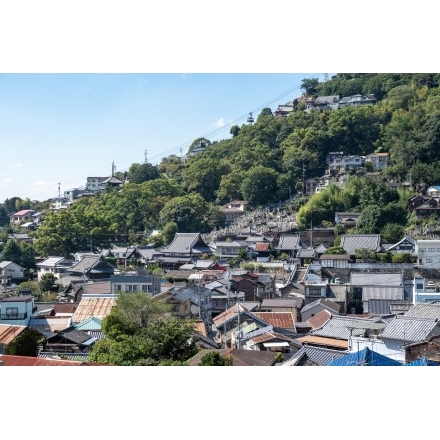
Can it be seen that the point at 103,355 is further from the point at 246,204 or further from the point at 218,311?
the point at 246,204

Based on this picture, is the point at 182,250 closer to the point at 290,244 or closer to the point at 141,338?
the point at 290,244

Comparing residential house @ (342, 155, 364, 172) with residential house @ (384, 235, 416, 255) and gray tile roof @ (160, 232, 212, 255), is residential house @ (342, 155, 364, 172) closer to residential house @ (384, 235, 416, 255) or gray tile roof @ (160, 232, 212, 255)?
gray tile roof @ (160, 232, 212, 255)

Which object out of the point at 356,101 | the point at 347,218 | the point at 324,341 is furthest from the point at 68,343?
the point at 356,101

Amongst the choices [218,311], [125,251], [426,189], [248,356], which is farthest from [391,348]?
[426,189]

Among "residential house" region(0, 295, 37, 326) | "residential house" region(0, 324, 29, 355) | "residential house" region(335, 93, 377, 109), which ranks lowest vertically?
"residential house" region(0, 295, 37, 326)

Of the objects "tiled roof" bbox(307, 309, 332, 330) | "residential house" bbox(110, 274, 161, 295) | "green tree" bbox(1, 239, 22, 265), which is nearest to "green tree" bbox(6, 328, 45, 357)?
"residential house" bbox(110, 274, 161, 295)

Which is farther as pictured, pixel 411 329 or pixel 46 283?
pixel 46 283

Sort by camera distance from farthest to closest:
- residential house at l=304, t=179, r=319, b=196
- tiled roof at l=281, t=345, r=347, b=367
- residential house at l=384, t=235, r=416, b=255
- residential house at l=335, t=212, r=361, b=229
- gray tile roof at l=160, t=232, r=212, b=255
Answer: residential house at l=304, t=179, r=319, b=196
residential house at l=335, t=212, r=361, b=229
gray tile roof at l=160, t=232, r=212, b=255
residential house at l=384, t=235, r=416, b=255
tiled roof at l=281, t=345, r=347, b=367
